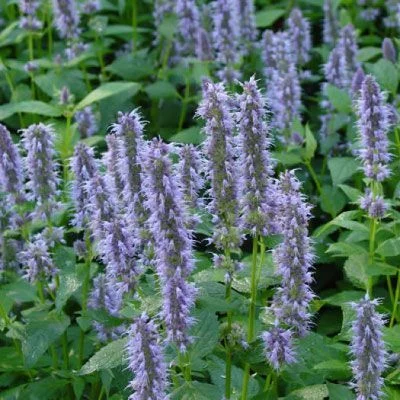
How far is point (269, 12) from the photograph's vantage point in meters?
7.90

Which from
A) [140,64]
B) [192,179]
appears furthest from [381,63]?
[192,179]

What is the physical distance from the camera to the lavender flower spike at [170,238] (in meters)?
3.09

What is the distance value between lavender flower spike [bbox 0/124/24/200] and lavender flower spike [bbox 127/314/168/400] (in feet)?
5.29

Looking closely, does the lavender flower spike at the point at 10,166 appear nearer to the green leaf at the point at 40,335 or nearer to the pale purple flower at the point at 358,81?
the green leaf at the point at 40,335

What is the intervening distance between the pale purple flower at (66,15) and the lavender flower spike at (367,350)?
13.8 feet

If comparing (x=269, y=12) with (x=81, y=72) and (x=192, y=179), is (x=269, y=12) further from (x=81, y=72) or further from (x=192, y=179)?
(x=192, y=179)

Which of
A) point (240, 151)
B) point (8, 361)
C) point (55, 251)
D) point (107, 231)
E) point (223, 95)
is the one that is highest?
point (223, 95)

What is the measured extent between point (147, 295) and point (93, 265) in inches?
36.9

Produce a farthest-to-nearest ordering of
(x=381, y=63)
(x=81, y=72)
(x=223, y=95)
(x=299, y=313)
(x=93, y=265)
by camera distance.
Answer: (x=81, y=72) < (x=381, y=63) < (x=93, y=265) < (x=299, y=313) < (x=223, y=95)

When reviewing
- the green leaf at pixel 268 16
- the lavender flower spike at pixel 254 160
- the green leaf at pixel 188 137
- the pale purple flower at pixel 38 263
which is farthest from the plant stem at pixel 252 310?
the green leaf at pixel 268 16

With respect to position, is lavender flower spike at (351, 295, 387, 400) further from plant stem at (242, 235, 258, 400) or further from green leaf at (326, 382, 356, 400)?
plant stem at (242, 235, 258, 400)

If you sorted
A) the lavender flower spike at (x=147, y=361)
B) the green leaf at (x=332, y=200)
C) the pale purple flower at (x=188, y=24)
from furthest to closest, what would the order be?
the pale purple flower at (x=188, y=24), the green leaf at (x=332, y=200), the lavender flower spike at (x=147, y=361)

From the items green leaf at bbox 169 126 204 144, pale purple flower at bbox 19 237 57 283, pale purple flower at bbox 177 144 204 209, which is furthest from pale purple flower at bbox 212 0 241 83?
pale purple flower at bbox 177 144 204 209

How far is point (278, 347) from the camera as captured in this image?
11.2ft
